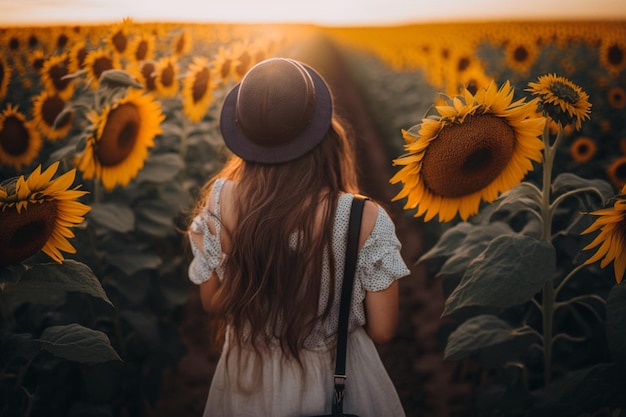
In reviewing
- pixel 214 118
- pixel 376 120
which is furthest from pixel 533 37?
pixel 214 118

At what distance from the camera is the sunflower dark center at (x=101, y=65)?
3118 mm

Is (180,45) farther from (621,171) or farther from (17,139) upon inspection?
(621,171)

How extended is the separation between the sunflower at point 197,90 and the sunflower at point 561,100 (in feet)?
9.17

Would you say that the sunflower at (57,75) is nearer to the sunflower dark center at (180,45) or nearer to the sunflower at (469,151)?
the sunflower dark center at (180,45)

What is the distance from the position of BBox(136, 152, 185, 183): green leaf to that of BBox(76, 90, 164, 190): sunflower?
0.10m

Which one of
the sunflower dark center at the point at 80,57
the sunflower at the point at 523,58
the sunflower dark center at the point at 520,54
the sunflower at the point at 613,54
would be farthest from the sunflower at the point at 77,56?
the sunflower dark center at the point at 520,54

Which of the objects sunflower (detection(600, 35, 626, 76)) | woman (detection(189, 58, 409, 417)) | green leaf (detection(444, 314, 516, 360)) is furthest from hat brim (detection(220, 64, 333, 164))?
sunflower (detection(600, 35, 626, 76))

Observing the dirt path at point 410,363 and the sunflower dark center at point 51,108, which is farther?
the dirt path at point 410,363

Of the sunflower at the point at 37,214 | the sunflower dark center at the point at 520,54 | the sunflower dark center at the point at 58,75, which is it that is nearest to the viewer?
the sunflower at the point at 37,214

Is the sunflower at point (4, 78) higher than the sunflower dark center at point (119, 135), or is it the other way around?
the sunflower at point (4, 78)

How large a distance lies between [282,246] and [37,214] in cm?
71

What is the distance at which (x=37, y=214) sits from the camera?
1.63m

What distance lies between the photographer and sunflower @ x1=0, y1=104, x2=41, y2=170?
267cm

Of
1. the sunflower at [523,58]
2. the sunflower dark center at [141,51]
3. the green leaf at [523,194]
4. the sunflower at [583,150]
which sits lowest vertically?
the green leaf at [523,194]
